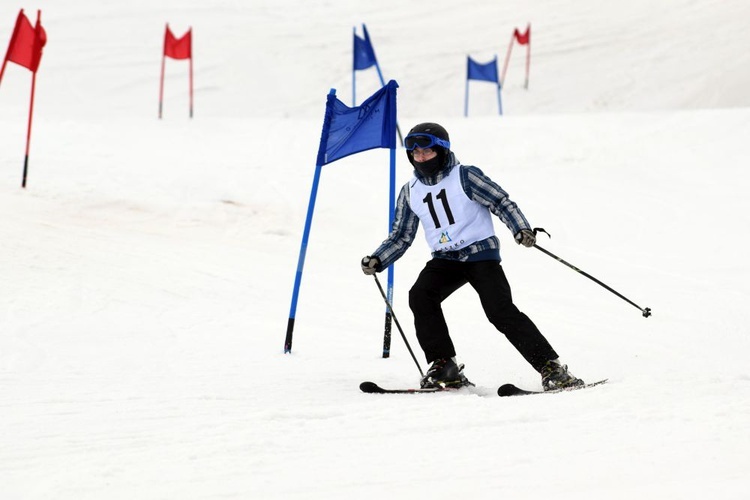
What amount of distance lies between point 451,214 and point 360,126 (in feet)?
4.66

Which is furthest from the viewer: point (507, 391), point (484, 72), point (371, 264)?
point (484, 72)

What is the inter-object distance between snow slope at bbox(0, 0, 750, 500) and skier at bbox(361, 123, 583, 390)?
0.34 meters

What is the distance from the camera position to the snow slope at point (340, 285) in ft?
11.1

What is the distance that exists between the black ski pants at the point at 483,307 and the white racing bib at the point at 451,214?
132 millimetres

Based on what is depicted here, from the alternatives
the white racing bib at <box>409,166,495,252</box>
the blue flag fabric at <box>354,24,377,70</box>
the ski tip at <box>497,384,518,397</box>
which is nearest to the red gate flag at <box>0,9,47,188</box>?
the blue flag fabric at <box>354,24,377,70</box>

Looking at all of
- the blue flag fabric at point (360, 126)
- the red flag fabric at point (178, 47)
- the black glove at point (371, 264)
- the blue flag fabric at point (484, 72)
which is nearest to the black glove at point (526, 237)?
the black glove at point (371, 264)

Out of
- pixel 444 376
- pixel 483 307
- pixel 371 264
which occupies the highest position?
pixel 371 264

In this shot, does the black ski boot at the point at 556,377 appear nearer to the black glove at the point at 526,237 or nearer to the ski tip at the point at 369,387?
the black glove at the point at 526,237

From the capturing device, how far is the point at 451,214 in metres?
4.83

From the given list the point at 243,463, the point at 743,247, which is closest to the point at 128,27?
the point at 743,247

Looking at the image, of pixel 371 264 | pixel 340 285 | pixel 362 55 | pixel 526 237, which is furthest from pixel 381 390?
pixel 362 55

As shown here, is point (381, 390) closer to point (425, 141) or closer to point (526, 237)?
point (526, 237)

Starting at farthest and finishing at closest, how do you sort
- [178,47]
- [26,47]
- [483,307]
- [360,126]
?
1. [178,47]
2. [26,47]
3. [360,126]
4. [483,307]

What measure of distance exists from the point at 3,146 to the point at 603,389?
10117 millimetres
